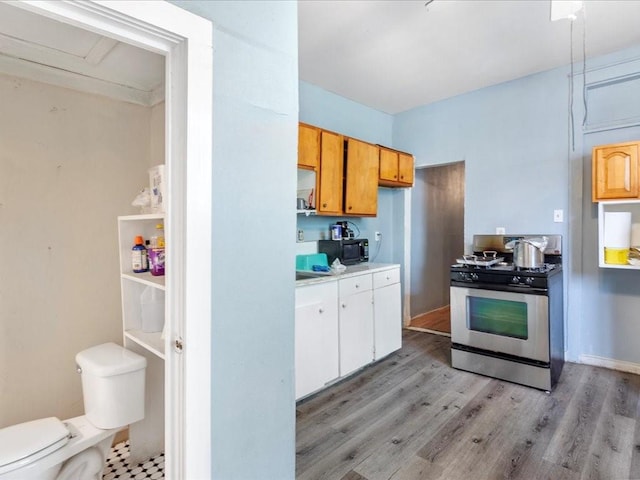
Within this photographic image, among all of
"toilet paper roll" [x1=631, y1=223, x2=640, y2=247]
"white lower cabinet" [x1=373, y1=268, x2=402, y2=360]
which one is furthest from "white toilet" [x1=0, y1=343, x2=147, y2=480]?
"toilet paper roll" [x1=631, y1=223, x2=640, y2=247]

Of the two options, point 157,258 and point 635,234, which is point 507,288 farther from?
point 157,258

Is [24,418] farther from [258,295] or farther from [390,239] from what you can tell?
[390,239]

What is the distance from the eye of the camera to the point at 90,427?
64.4 inches

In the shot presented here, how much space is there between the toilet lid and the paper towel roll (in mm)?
3799

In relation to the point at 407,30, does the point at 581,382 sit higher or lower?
lower

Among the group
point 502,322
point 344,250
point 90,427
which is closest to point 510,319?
point 502,322

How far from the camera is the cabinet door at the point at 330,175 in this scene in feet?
9.80

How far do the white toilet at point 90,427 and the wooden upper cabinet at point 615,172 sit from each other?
346 cm

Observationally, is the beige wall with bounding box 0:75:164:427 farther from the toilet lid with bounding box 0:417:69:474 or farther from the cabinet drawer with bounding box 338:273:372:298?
the cabinet drawer with bounding box 338:273:372:298

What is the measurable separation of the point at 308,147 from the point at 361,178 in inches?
30.5

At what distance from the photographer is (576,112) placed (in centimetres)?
310

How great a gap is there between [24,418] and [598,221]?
421cm

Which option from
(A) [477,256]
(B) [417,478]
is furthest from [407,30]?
(B) [417,478]

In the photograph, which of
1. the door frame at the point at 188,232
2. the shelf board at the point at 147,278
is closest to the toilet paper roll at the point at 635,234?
the door frame at the point at 188,232
